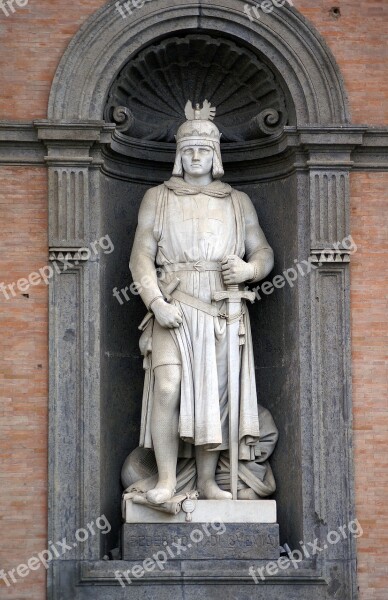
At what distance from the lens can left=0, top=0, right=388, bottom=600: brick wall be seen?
1556 cm

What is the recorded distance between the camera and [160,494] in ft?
50.2

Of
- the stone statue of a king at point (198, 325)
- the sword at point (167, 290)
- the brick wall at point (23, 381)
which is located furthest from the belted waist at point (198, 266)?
the brick wall at point (23, 381)

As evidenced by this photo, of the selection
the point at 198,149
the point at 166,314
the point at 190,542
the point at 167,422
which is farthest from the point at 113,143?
the point at 190,542

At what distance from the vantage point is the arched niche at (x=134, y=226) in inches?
618

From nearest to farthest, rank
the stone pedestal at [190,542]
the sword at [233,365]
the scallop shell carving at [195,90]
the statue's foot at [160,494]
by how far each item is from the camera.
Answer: the statue's foot at [160,494] → the stone pedestal at [190,542] → the sword at [233,365] → the scallop shell carving at [195,90]

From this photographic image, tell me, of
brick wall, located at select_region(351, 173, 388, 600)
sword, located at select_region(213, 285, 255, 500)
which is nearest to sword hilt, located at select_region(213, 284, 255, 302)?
sword, located at select_region(213, 285, 255, 500)

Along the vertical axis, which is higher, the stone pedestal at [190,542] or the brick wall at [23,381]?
the brick wall at [23,381]

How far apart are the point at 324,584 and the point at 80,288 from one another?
3.59 meters

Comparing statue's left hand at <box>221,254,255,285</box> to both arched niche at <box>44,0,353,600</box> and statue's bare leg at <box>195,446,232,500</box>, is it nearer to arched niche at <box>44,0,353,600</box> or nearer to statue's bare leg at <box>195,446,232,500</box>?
arched niche at <box>44,0,353,600</box>

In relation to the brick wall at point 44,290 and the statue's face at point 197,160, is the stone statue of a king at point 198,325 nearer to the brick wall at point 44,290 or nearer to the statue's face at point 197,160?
the statue's face at point 197,160

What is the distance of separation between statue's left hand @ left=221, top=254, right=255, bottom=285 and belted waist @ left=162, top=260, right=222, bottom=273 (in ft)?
0.28

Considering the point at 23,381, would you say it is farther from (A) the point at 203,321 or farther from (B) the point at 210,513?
(B) the point at 210,513

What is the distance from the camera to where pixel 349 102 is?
1633cm

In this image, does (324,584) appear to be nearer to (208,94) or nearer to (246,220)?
(246,220)
